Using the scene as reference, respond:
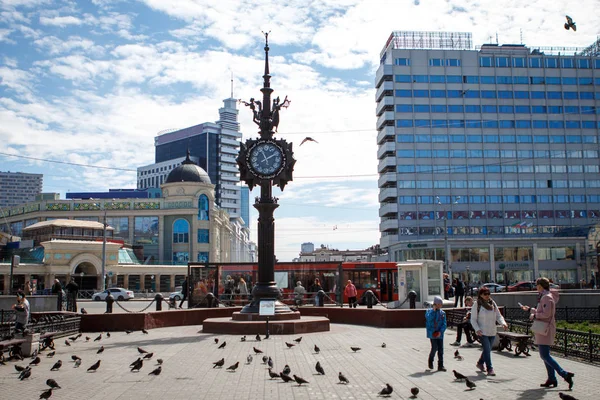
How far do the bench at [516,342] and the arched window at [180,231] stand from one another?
230 feet

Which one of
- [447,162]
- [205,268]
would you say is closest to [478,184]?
[447,162]

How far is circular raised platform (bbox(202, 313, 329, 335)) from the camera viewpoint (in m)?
20.3

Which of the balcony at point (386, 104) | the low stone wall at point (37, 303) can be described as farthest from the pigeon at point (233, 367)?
the balcony at point (386, 104)

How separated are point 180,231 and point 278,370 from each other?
237ft

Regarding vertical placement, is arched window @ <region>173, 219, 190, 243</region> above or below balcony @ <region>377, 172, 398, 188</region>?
below

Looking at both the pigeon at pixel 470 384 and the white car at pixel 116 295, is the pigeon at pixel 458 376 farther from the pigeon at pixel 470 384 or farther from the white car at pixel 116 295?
the white car at pixel 116 295

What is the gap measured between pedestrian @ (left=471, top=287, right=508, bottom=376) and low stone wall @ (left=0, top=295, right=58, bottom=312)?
21411 millimetres

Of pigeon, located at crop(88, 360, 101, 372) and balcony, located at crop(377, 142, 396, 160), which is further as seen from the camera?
balcony, located at crop(377, 142, 396, 160)

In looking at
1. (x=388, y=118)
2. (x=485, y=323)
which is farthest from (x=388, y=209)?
(x=485, y=323)

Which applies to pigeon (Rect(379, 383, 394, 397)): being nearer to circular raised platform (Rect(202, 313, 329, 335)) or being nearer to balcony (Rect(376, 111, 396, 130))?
circular raised platform (Rect(202, 313, 329, 335))

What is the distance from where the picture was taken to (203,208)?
275 ft

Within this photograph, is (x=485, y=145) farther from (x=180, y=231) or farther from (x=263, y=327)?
(x=263, y=327)

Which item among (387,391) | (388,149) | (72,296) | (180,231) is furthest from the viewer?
(180,231)

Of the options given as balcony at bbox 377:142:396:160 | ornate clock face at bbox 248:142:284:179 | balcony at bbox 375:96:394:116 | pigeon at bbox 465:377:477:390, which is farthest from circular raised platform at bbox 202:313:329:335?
balcony at bbox 375:96:394:116
